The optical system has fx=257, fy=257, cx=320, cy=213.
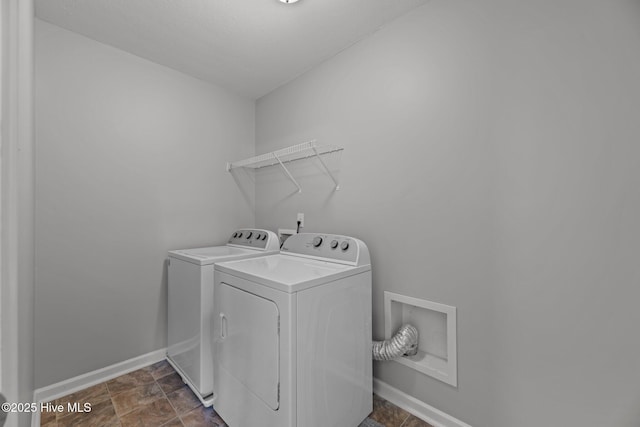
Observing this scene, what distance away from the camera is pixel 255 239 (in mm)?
2250

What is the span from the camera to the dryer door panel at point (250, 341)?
3.87ft

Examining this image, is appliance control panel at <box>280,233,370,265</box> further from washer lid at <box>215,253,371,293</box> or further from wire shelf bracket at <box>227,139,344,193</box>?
wire shelf bracket at <box>227,139,344,193</box>

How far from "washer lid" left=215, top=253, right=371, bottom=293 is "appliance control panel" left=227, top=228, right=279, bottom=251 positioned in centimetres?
34

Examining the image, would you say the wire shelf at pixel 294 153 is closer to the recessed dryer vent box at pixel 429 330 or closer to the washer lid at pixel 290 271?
the washer lid at pixel 290 271

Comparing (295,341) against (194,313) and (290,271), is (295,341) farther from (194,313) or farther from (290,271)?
(194,313)

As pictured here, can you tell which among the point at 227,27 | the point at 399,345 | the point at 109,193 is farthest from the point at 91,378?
the point at 227,27

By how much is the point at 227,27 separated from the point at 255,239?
5.16 feet

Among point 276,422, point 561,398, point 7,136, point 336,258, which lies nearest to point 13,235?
point 7,136

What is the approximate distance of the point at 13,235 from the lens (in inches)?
19.6

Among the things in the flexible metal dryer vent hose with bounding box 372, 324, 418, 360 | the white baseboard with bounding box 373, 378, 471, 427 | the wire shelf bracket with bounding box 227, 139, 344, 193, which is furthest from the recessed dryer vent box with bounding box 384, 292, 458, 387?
the wire shelf bracket with bounding box 227, 139, 344, 193

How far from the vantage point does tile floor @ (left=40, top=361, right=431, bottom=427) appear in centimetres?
149

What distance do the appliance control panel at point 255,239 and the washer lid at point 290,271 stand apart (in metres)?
0.34

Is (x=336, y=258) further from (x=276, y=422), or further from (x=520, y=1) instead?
(x=520, y=1)

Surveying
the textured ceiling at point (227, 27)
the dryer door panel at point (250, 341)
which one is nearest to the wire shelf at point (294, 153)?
the textured ceiling at point (227, 27)
